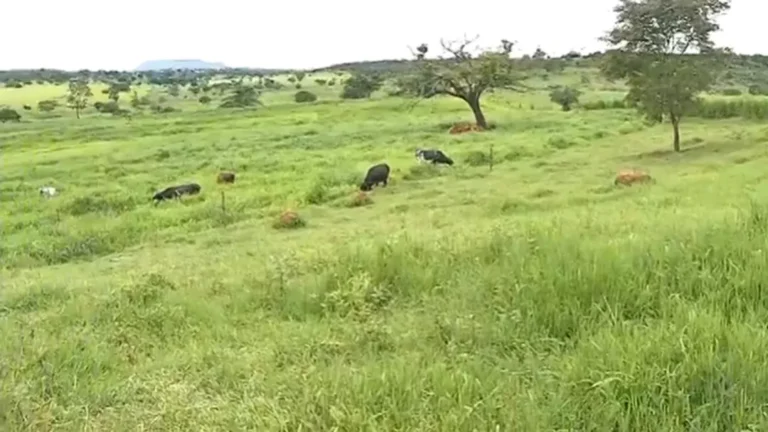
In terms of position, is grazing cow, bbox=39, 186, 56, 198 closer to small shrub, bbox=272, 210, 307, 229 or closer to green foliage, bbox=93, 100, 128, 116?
small shrub, bbox=272, 210, 307, 229

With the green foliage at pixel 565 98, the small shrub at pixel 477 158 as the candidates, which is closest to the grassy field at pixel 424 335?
the small shrub at pixel 477 158

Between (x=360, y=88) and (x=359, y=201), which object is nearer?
(x=359, y=201)

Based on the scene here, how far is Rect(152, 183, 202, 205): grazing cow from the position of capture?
1936cm

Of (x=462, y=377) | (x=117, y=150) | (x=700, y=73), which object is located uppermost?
(x=700, y=73)

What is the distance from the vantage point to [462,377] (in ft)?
11.5

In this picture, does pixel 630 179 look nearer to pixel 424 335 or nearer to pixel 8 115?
pixel 424 335

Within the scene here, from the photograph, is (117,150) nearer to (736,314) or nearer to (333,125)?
(333,125)

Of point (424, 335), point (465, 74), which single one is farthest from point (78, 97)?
point (424, 335)

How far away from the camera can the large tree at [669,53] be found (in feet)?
78.1

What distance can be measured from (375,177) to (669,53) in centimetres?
1131

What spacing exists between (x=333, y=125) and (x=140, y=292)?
33567mm

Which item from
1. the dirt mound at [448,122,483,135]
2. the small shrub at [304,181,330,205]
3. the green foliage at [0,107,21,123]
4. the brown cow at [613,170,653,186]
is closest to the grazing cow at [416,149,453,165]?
the small shrub at [304,181,330,205]

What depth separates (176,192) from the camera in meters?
19.4

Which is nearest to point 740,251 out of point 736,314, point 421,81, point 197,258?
point 736,314
